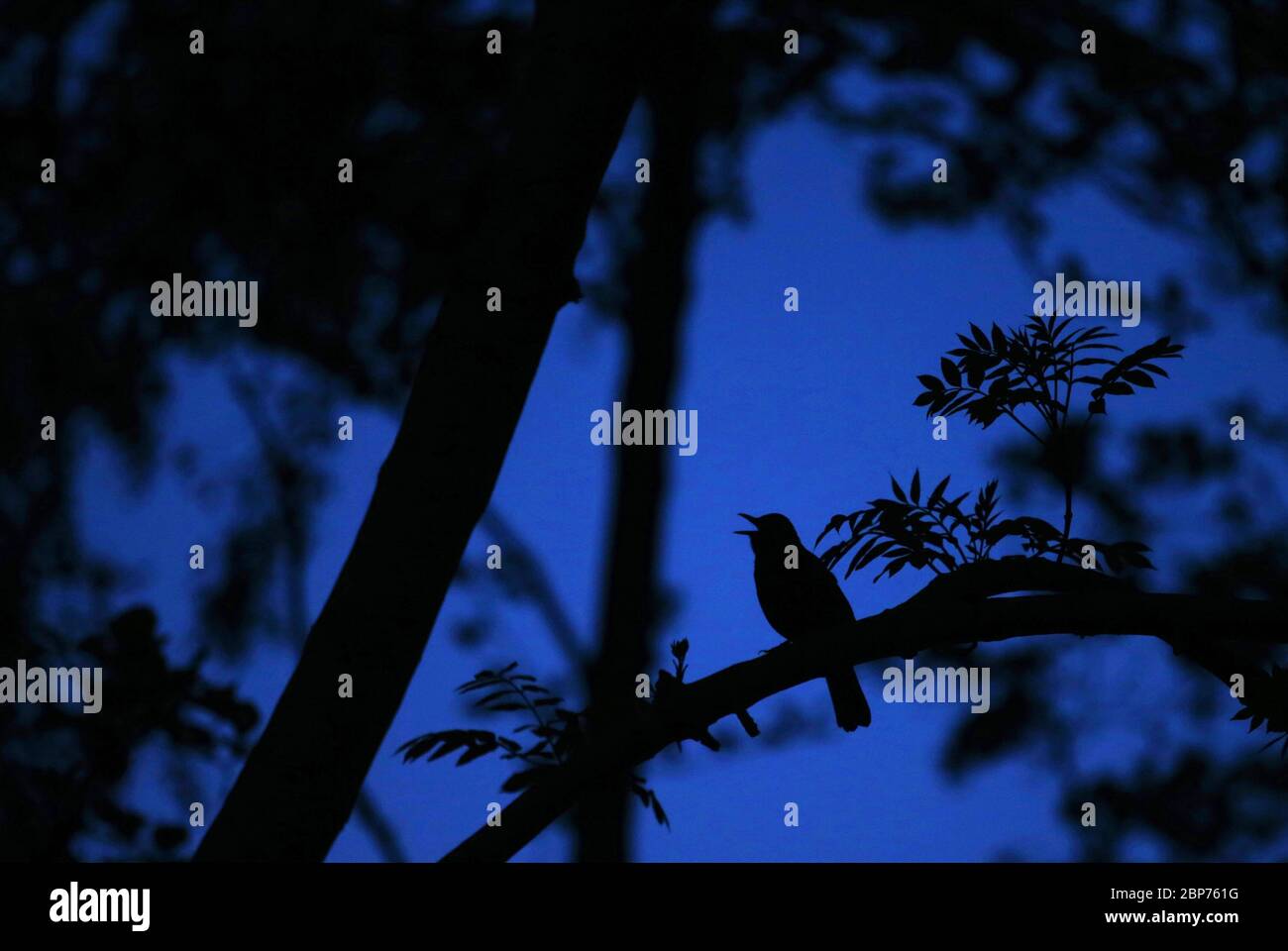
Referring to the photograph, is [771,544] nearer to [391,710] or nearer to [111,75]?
[391,710]

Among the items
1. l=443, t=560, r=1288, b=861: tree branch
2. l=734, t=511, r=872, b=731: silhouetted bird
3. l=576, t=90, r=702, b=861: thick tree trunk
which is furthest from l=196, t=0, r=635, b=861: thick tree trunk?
l=576, t=90, r=702, b=861: thick tree trunk

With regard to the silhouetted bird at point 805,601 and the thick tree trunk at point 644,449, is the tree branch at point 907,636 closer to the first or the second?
the silhouetted bird at point 805,601

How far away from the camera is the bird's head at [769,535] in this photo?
11.3ft

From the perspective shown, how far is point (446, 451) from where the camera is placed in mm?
2049

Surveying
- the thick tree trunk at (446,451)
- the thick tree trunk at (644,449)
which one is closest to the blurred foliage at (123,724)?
the thick tree trunk at (446,451)

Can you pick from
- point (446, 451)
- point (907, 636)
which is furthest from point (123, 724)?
point (907, 636)

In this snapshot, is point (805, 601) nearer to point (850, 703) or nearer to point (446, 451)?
point (850, 703)

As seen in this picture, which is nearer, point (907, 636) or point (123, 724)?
point (907, 636)

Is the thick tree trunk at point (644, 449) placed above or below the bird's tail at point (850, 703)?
above

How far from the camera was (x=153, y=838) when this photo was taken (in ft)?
9.32

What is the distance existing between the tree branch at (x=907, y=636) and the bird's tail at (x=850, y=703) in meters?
1.07

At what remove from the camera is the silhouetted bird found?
10.2 feet

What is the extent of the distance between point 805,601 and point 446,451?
4.74ft
